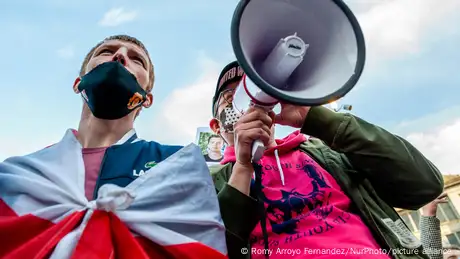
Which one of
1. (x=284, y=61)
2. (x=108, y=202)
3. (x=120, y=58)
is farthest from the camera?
(x=120, y=58)

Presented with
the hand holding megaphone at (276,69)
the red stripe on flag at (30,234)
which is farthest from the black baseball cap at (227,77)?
the red stripe on flag at (30,234)

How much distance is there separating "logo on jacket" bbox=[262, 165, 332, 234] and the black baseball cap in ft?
2.50

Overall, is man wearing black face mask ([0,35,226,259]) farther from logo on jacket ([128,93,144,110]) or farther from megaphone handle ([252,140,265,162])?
megaphone handle ([252,140,265,162])

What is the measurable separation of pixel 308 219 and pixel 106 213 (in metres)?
0.78

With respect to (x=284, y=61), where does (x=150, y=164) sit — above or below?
below

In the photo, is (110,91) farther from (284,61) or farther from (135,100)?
(284,61)

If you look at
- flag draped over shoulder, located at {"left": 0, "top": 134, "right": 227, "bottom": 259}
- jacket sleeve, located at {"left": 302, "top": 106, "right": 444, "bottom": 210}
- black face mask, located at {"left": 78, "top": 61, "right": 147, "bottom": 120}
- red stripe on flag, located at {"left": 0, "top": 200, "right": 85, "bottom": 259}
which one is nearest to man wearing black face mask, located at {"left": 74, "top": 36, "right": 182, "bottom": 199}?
black face mask, located at {"left": 78, "top": 61, "right": 147, "bottom": 120}

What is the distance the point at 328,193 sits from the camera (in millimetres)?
1397

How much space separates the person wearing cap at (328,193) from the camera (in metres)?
1.23

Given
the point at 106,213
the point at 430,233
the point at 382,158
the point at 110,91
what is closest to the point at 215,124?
the point at 110,91

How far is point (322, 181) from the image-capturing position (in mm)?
1454

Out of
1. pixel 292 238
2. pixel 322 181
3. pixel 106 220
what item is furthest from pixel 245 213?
pixel 106 220

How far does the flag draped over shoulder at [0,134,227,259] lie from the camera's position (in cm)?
83

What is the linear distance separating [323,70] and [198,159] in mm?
572
